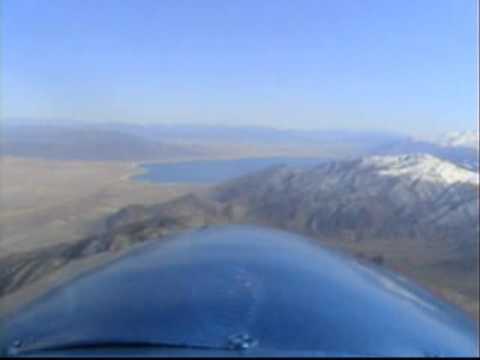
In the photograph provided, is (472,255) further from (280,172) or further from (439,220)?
(280,172)

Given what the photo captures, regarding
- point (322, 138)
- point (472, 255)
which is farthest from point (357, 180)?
point (322, 138)

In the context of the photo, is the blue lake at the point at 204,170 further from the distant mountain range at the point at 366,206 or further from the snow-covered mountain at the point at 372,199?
the distant mountain range at the point at 366,206

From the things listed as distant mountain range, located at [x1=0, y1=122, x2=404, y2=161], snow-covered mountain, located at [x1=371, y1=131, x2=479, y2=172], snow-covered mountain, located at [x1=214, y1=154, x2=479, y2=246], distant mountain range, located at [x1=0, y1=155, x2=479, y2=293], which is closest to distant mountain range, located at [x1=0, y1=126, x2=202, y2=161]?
distant mountain range, located at [x1=0, y1=122, x2=404, y2=161]

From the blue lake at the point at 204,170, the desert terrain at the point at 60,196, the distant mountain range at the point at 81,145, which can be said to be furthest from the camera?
the distant mountain range at the point at 81,145

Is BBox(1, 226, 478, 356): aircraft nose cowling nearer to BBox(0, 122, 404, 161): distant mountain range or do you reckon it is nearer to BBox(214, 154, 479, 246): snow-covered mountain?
BBox(214, 154, 479, 246): snow-covered mountain

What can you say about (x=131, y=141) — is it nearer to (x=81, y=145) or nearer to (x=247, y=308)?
(x=81, y=145)

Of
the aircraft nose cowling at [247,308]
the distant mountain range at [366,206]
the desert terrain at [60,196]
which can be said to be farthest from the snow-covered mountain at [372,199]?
the aircraft nose cowling at [247,308]
